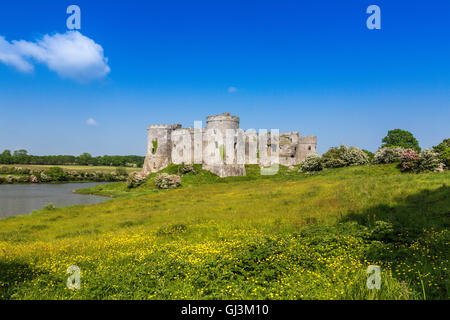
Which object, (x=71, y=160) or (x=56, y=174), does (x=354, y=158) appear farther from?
(x=71, y=160)

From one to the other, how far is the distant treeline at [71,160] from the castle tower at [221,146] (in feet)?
372

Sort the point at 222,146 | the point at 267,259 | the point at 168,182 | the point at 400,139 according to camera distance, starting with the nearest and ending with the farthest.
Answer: the point at 267,259, the point at 168,182, the point at 222,146, the point at 400,139

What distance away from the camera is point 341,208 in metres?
14.8

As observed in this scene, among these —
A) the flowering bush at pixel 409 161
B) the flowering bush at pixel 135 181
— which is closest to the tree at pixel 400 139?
the flowering bush at pixel 409 161

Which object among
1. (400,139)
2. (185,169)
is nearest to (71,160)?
(185,169)

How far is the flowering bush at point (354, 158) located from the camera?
42.3 m

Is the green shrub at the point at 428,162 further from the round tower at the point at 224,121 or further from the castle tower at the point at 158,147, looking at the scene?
the castle tower at the point at 158,147

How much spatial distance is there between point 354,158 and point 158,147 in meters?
42.9

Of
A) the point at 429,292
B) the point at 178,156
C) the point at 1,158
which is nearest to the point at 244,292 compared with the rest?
the point at 429,292

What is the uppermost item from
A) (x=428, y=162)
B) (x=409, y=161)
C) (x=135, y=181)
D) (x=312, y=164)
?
(x=409, y=161)

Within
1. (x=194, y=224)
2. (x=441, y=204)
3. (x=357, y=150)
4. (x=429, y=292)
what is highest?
(x=357, y=150)

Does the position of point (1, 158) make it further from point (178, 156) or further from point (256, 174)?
point (256, 174)

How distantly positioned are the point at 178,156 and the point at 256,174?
1948 cm

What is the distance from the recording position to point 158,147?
62844 mm
